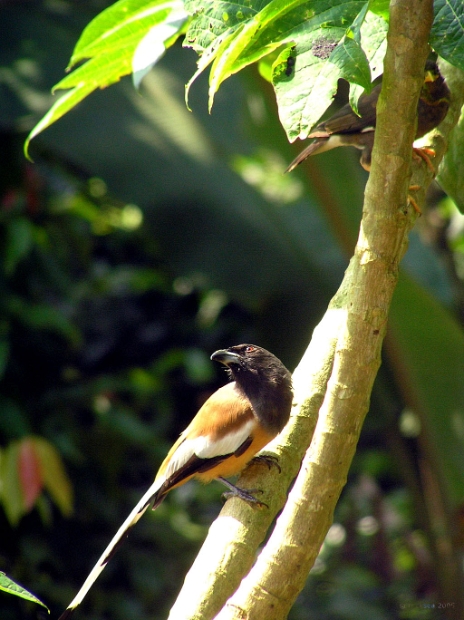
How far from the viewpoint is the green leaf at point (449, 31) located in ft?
4.64

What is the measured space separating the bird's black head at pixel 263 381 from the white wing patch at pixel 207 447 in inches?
3.4

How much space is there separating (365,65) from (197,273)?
360cm

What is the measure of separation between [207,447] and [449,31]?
1.90 m

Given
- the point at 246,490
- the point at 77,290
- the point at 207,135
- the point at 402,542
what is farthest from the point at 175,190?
the point at 402,542

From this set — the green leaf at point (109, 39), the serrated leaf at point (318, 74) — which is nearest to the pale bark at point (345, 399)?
the serrated leaf at point (318, 74)

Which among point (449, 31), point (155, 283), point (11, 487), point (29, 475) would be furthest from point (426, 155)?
point (155, 283)

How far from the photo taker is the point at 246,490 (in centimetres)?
201

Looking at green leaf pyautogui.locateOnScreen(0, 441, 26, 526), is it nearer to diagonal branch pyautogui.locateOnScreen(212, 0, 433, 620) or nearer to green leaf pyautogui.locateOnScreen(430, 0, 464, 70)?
diagonal branch pyautogui.locateOnScreen(212, 0, 433, 620)

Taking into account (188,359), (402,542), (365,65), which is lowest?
(402,542)

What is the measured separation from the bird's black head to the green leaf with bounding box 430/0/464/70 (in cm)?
154

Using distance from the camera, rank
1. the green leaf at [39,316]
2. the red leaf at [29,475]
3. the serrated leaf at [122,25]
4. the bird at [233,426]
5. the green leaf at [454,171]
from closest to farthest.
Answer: the serrated leaf at [122,25], the green leaf at [454,171], the bird at [233,426], the red leaf at [29,475], the green leaf at [39,316]

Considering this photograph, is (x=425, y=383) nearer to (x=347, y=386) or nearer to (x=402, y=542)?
(x=402, y=542)

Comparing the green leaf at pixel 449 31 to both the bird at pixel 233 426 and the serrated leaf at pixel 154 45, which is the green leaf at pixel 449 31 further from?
the bird at pixel 233 426

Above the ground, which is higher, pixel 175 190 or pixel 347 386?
pixel 347 386
